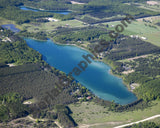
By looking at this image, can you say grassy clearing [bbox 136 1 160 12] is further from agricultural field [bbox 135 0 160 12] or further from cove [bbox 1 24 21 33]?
cove [bbox 1 24 21 33]

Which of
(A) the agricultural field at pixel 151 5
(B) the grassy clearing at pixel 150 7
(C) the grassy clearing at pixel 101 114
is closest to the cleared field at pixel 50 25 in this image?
(B) the grassy clearing at pixel 150 7

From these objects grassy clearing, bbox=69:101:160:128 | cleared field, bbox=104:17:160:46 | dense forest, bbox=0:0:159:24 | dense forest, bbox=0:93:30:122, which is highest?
dense forest, bbox=0:0:159:24

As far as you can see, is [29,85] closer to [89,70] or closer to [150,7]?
[89,70]

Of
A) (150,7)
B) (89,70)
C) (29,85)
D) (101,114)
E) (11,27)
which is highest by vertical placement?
(150,7)

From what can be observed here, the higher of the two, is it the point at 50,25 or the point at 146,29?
the point at 50,25

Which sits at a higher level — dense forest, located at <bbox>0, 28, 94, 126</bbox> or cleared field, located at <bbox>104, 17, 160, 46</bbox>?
cleared field, located at <bbox>104, 17, 160, 46</bbox>

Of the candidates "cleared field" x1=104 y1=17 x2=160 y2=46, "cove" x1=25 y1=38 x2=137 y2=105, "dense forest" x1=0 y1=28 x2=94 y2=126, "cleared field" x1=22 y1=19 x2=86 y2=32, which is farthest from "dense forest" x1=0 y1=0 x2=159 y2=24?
"dense forest" x1=0 y1=28 x2=94 y2=126

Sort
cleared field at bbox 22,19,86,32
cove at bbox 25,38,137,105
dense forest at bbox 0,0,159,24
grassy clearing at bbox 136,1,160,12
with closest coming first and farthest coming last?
cove at bbox 25,38,137,105, cleared field at bbox 22,19,86,32, dense forest at bbox 0,0,159,24, grassy clearing at bbox 136,1,160,12

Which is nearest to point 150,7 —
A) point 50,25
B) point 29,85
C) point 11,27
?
point 50,25
